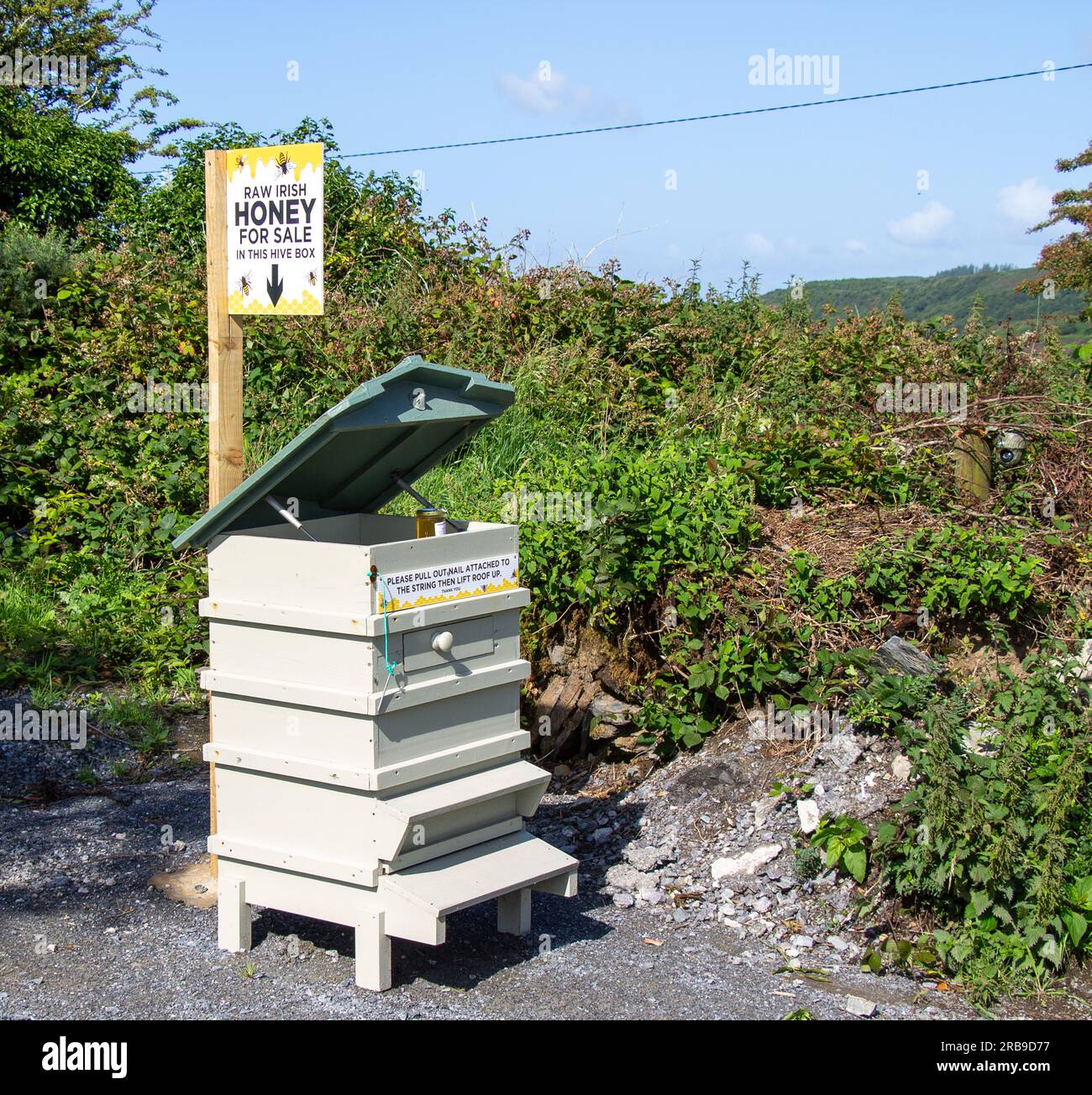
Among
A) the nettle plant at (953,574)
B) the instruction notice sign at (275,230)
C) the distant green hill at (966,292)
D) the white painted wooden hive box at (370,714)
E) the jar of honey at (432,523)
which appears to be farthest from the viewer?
the distant green hill at (966,292)

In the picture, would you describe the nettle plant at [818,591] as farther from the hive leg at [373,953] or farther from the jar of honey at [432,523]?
the hive leg at [373,953]

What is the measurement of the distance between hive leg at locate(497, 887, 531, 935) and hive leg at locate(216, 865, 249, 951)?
89 centimetres

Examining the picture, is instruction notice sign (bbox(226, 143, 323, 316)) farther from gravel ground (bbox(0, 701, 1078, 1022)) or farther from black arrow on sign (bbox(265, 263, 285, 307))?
gravel ground (bbox(0, 701, 1078, 1022))

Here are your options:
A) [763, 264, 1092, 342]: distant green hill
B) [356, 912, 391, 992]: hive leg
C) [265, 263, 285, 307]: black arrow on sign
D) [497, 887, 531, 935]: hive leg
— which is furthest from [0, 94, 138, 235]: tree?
[356, 912, 391, 992]: hive leg

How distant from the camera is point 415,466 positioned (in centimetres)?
458

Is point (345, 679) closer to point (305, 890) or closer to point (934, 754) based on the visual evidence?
point (305, 890)

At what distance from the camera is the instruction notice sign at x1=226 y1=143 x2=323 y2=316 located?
4047mm

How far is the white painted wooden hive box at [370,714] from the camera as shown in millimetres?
3631

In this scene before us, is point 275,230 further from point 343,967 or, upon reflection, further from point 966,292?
point 966,292

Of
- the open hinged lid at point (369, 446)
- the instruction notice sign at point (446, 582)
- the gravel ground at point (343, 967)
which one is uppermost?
the open hinged lid at point (369, 446)

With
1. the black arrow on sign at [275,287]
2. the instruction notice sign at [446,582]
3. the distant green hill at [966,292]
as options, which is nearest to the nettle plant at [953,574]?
the instruction notice sign at [446,582]

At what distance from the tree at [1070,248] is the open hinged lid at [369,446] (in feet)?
62.1

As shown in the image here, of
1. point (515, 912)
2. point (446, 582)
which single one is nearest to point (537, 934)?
point (515, 912)

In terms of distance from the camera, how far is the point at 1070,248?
2228 cm
